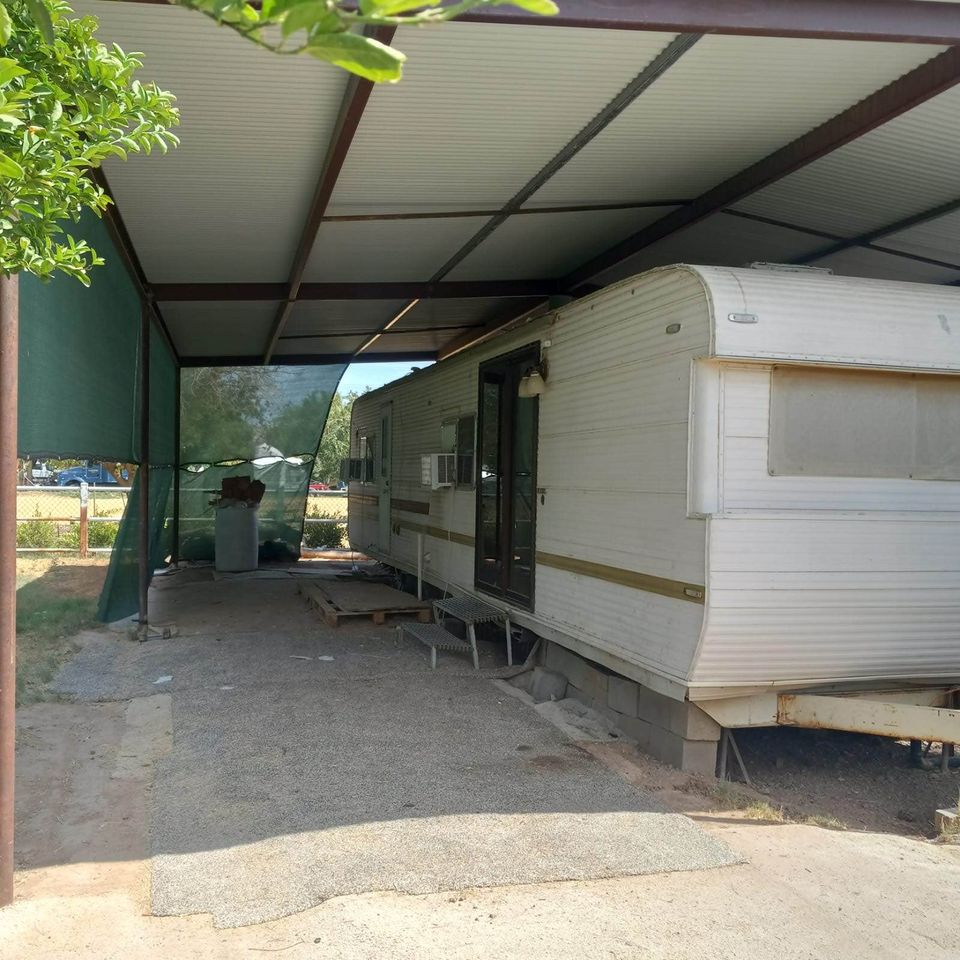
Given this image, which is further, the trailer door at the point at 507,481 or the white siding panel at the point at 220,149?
the trailer door at the point at 507,481

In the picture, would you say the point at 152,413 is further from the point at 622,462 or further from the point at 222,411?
the point at 622,462

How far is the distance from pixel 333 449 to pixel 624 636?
28418 mm

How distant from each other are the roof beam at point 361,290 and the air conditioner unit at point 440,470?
165 cm

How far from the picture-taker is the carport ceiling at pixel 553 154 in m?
4.29

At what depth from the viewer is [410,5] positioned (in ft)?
3.69

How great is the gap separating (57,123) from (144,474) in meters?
7.52

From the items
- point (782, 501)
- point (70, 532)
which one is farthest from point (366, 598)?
point (70, 532)

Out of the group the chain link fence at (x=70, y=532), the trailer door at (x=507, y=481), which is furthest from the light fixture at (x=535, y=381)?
the chain link fence at (x=70, y=532)

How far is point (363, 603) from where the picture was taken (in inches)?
377

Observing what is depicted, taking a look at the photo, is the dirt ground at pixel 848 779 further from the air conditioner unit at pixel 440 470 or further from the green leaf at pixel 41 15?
the green leaf at pixel 41 15

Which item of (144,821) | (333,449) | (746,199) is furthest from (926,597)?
(333,449)

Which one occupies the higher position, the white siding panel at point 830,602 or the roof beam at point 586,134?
the roof beam at point 586,134

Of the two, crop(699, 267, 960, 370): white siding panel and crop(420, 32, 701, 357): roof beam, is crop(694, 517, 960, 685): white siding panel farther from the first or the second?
crop(420, 32, 701, 357): roof beam

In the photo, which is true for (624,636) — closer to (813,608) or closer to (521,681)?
(813,608)
